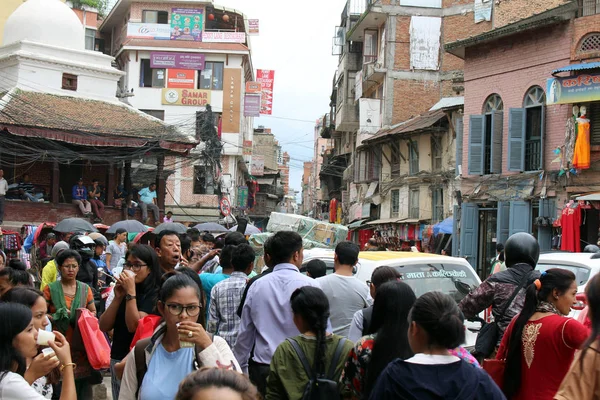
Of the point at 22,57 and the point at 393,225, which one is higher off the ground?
the point at 22,57

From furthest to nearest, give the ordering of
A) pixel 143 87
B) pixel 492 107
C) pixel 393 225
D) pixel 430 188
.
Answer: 1. pixel 143 87
2. pixel 393 225
3. pixel 430 188
4. pixel 492 107

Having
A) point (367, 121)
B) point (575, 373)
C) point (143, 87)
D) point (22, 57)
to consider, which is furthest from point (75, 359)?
point (143, 87)

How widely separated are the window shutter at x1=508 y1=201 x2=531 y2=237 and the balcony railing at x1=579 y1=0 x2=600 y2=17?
564 centimetres

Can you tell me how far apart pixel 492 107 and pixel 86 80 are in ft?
56.2

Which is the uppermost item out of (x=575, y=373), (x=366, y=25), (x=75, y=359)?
(x=366, y=25)

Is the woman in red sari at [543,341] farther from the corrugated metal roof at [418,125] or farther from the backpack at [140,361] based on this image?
the corrugated metal roof at [418,125]

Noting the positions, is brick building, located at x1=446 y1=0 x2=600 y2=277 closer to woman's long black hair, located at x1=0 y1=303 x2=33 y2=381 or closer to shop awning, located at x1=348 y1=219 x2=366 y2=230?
shop awning, located at x1=348 y1=219 x2=366 y2=230

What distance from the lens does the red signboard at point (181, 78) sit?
53938 mm

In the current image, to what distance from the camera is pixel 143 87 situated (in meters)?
54.0

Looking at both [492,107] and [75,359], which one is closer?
[75,359]

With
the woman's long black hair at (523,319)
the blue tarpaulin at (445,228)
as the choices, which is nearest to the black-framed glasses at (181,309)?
the woman's long black hair at (523,319)

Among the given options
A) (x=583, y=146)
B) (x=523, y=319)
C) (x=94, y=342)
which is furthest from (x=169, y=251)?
(x=583, y=146)

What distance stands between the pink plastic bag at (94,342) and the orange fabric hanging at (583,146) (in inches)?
696

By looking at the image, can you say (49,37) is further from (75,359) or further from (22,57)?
(75,359)
